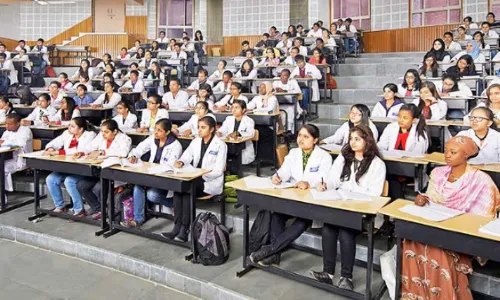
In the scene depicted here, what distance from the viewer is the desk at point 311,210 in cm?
297

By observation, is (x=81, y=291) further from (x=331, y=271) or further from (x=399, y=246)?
(x=399, y=246)

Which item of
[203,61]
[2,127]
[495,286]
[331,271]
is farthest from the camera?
[203,61]

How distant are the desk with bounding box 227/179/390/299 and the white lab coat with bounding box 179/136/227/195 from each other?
82 cm

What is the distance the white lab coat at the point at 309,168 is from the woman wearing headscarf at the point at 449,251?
2.76ft

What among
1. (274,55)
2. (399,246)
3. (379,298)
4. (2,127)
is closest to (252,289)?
(379,298)

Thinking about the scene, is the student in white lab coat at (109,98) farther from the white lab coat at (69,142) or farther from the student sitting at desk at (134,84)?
the white lab coat at (69,142)

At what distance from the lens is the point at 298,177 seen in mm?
3873

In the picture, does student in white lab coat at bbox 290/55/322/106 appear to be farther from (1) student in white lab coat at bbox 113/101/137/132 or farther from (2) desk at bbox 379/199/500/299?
(2) desk at bbox 379/199/500/299

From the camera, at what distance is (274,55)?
10.3 m

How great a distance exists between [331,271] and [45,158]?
10.3ft

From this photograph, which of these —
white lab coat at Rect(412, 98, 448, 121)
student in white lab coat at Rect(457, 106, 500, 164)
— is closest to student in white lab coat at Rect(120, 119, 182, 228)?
student in white lab coat at Rect(457, 106, 500, 164)

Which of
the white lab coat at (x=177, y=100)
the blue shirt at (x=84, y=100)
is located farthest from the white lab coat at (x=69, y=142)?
the blue shirt at (x=84, y=100)

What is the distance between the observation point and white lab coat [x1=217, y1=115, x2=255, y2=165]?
18.0 ft

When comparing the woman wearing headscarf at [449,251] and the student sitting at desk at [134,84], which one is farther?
the student sitting at desk at [134,84]
